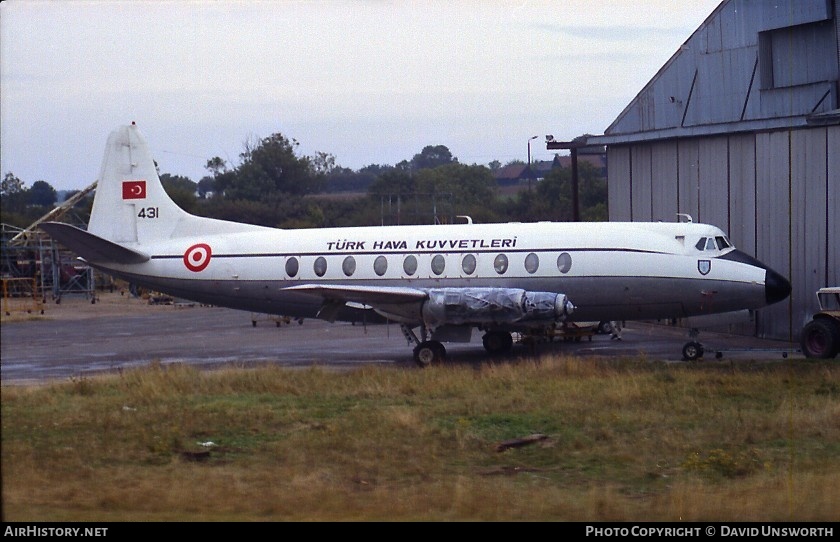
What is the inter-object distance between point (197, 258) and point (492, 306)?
344 inches

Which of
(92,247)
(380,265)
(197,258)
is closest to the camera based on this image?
(380,265)

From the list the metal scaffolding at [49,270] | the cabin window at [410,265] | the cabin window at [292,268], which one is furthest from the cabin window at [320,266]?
the metal scaffolding at [49,270]

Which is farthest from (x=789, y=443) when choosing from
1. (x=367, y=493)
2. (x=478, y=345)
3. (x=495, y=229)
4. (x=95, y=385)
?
(x=478, y=345)

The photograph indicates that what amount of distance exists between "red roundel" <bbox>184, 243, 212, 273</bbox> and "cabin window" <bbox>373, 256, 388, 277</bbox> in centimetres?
481

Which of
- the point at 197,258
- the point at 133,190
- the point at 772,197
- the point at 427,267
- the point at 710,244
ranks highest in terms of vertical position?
the point at 133,190

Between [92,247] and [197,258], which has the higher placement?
[92,247]

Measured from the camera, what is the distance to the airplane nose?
25.2m

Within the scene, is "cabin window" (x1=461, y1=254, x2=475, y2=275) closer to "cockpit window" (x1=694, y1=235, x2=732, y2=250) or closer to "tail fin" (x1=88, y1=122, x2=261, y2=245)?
"cockpit window" (x1=694, y1=235, x2=732, y2=250)

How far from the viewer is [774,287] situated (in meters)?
25.2

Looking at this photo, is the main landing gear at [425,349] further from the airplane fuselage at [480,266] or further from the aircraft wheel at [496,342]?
the airplane fuselage at [480,266]

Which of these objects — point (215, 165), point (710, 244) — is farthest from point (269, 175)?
point (710, 244)

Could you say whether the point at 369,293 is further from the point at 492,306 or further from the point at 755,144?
the point at 755,144

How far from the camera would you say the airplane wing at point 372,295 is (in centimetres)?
2584

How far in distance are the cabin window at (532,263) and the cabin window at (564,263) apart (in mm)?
558
